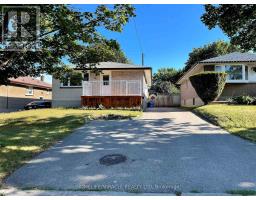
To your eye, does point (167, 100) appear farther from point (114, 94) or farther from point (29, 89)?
point (29, 89)

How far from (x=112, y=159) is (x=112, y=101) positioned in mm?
14399

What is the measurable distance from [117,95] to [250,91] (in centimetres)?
1146

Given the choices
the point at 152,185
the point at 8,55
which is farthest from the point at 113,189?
the point at 8,55

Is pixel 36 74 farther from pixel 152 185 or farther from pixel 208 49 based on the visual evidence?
pixel 208 49

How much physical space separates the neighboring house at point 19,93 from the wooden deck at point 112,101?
9989 mm

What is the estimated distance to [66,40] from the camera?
895 cm

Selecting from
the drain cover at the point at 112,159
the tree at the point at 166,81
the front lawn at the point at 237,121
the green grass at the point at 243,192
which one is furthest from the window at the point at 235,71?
the tree at the point at 166,81

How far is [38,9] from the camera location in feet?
25.8

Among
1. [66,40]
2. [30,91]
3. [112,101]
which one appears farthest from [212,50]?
[66,40]

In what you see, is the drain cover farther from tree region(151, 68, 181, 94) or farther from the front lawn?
tree region(151, 68, 181, 94)

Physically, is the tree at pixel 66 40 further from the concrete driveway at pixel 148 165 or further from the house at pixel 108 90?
the house at pixel 108 90

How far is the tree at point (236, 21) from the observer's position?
473 inches

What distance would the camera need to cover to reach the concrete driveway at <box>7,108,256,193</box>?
4.96 metres

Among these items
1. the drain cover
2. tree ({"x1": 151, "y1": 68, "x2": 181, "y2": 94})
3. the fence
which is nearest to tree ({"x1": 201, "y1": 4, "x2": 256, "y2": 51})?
the drain cover
